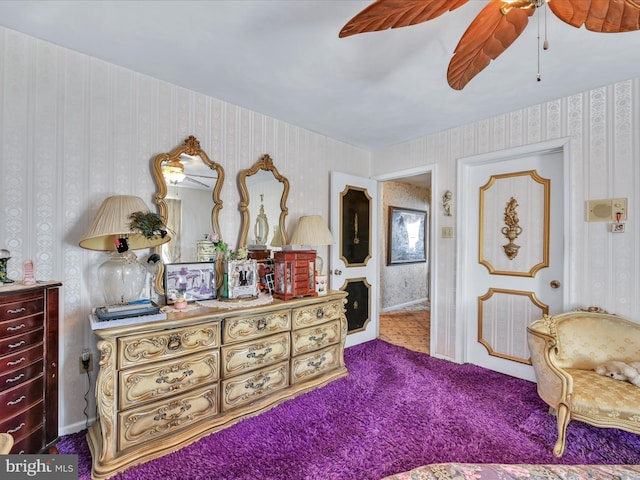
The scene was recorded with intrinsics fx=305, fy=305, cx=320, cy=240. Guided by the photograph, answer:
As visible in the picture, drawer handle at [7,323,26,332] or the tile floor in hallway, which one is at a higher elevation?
drawer handle at [7,323,26,332]

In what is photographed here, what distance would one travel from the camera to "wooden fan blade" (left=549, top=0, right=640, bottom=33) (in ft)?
3.70

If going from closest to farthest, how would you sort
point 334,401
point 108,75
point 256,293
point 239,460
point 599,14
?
point 599,14 → point 239,460 → point 108,75 → point 334,401 → point 256,293

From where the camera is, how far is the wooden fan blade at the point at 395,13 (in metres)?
1.13

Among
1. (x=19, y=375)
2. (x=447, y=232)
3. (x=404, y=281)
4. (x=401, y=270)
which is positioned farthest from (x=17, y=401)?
(x=404, y=281)

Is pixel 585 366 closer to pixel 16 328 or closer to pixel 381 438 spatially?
pixel 381 438

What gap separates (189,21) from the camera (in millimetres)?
1671

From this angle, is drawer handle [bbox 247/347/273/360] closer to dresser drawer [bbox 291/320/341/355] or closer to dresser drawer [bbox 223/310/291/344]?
dresser drawer [bbox 223/310/291/344]

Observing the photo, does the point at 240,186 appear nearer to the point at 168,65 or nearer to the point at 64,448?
the point at 168,65

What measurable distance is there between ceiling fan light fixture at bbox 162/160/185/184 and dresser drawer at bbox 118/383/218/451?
1517 millimetres

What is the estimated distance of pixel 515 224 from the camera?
284cm

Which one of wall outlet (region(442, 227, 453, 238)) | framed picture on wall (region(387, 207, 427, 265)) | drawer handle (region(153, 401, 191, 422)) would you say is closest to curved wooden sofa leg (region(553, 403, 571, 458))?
wall outlet (region(442, 227, 453, 238))

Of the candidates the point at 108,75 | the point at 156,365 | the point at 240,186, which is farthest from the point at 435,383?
the point at 108,75

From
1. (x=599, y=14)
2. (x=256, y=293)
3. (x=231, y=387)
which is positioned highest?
(x=599, y=14)

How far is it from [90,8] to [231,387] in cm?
235
